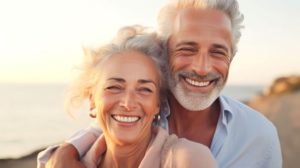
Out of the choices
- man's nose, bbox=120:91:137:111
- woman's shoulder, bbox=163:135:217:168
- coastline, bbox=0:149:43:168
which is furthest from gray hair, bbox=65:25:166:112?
coastline, bbox=0:149:43:168

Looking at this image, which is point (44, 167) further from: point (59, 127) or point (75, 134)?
point (59, 127)

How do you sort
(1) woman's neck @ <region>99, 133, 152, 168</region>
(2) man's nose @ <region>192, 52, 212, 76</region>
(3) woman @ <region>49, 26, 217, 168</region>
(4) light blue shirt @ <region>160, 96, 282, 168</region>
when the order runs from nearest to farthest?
(3) woman @ <region>49, 26, 217, 168</region>
(1) woman's neck @ <region>99, 133, 152, 168</region>
(2) man's nose @ <region>192, 52, 212, 76</region>
(4) light blue shirt @ <region>160, 96, 282, 168</region>

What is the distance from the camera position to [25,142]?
22531 millimetres

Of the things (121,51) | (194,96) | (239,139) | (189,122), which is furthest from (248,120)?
(121,51)

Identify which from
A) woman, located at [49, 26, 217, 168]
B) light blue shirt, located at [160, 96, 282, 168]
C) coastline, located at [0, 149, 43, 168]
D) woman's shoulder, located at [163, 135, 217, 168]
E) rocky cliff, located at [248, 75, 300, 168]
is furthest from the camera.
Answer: rocky cliff, located at [248, 75, 300, 168]

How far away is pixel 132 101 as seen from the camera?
319cm

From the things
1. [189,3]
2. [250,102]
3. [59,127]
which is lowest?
[59,127]

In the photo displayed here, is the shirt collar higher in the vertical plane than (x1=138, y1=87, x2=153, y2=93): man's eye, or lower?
lower

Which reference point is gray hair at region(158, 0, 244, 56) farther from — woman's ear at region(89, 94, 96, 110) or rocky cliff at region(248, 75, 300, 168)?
rocky cliff at region(248, 75, 300, 168)

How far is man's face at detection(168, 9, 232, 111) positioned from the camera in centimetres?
353

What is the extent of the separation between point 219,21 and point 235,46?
19 centimetres

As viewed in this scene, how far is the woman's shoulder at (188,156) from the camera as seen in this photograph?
2998 millimetres

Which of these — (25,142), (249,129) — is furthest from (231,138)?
(25,142)

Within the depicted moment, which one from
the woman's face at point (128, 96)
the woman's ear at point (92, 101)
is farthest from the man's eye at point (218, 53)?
the woman's ear at point (92, 101)
